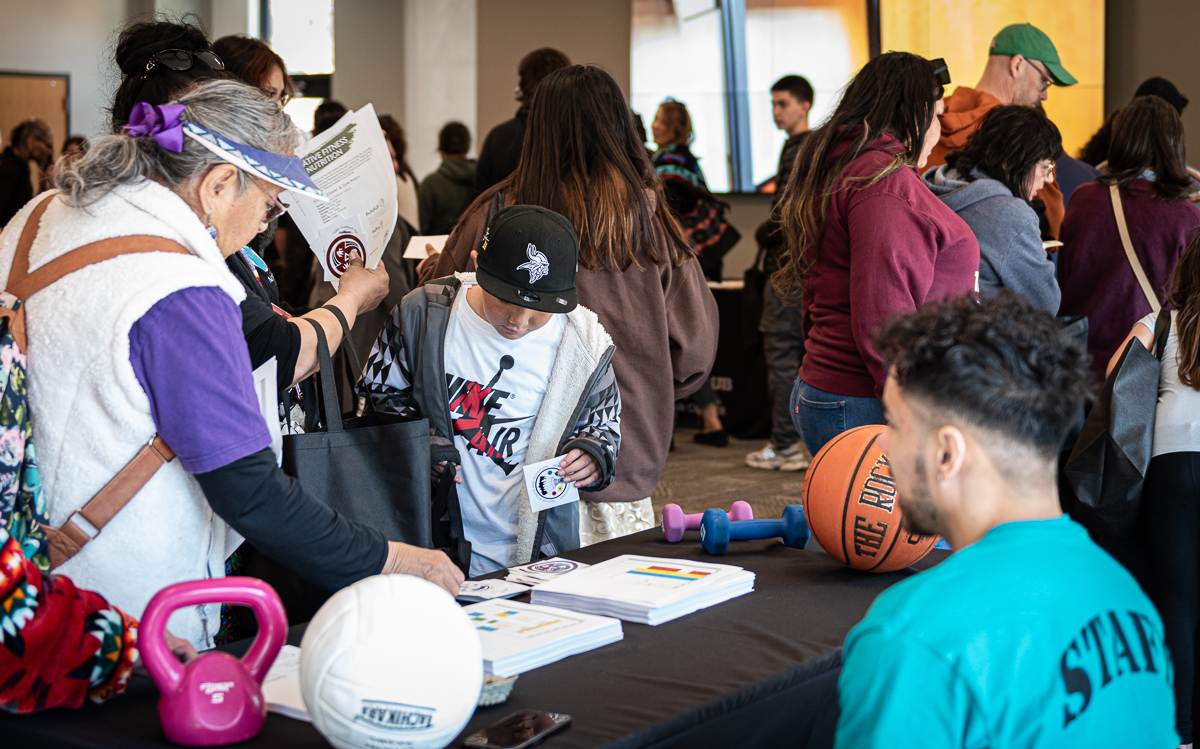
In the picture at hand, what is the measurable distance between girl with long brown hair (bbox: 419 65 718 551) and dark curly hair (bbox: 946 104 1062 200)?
115 centimetres

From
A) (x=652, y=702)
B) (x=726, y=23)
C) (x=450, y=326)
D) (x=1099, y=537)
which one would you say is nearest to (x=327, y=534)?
(x=652, y=702)

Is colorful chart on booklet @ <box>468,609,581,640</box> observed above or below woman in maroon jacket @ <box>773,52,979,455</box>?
below

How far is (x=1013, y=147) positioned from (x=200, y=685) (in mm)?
2867

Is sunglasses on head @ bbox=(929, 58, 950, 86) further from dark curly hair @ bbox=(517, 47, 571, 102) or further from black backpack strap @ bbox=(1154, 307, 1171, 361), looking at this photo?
dark curly hair @ bbox=(517, 47, 571, 102)

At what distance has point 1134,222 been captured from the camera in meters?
3.55

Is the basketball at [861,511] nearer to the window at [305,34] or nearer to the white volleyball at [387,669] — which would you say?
the white volleyball at [387,669]

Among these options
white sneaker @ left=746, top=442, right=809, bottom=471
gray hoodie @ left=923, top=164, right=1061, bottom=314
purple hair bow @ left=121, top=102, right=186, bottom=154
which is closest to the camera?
purple hair bow @ left=121, top=102, right=186, bottom=154

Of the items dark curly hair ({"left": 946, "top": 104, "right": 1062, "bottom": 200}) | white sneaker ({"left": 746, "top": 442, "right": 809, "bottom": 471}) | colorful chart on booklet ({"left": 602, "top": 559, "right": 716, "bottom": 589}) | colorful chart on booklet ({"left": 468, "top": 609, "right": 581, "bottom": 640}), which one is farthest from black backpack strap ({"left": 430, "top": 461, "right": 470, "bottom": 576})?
white sneaker ({"left": 746, "top": 442, "right": 809, "bottom": 471})

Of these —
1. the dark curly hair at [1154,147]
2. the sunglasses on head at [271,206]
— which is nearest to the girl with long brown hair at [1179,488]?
the dark curly hair at [1154,147]

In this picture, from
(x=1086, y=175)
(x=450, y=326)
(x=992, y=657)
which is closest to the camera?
(x=992, y=657)

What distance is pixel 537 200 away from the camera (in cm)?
265

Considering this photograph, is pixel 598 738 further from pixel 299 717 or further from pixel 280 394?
pixel 280 394

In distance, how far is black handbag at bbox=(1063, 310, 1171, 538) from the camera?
102 inches

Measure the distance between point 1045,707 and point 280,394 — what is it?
1.38 meters
